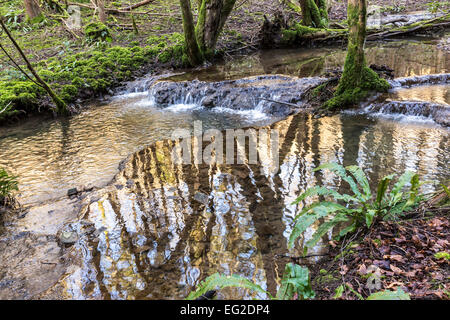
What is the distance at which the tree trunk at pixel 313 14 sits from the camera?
16.3m

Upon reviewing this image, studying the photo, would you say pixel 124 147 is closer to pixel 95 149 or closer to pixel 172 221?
pixel 95 149

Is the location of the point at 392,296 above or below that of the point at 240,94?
below

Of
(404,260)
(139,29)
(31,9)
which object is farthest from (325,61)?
(31,9)

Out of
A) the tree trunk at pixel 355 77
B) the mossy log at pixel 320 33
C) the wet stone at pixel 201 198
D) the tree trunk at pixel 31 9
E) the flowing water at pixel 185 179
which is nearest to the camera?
the flowing water at pixel 185 179

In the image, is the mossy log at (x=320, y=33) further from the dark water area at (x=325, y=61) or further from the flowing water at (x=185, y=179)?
the flowing water at (x=185, y=179)

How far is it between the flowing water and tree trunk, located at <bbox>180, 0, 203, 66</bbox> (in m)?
4.02

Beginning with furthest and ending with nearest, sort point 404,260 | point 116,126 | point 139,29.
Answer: point 139,29 < point 116,126 < point 404,260

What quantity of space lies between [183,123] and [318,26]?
38.7ft

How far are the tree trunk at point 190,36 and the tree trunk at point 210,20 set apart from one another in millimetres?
657

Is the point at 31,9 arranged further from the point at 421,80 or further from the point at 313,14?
the point at 421,80

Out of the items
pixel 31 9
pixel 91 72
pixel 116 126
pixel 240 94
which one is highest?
pixel 31 9
